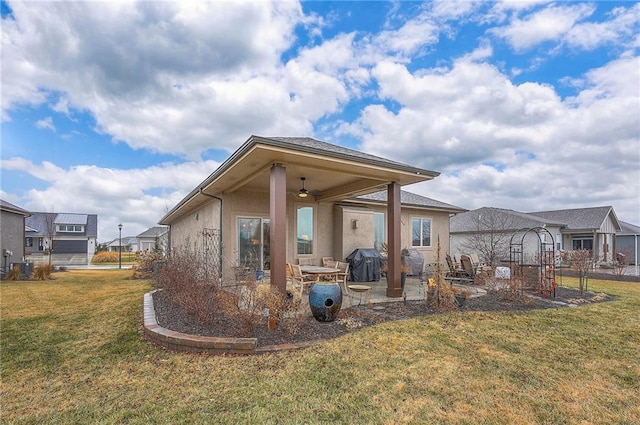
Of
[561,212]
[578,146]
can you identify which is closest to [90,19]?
[578,146]

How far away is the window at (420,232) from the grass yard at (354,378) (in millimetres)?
8732

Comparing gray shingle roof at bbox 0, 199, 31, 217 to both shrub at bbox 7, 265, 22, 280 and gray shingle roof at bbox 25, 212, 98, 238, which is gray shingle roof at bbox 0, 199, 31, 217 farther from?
gray shingle roof at bbox 25, 212, 98, 238

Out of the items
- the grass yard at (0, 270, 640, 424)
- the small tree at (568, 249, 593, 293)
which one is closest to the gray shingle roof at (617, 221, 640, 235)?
the small tree at (568, 249, 593, 293)

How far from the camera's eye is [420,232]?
1493cm

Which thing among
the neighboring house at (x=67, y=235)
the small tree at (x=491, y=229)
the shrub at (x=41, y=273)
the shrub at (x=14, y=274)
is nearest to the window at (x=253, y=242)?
A: the shrub at (x=41, y=273)

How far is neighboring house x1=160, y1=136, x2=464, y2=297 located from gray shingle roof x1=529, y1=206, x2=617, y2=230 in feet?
55.5

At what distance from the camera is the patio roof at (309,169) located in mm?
6113

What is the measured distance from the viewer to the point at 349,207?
1233 cm

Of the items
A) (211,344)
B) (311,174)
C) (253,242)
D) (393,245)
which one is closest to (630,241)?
(393,245)

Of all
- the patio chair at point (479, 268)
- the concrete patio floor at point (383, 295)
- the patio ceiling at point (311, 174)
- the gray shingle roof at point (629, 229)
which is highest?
the patio ceiling at point (311, 174)

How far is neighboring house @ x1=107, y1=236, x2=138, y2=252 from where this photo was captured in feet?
171

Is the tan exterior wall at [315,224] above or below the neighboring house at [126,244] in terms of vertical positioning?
above

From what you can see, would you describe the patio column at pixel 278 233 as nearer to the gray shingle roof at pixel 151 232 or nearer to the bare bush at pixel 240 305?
the bare bush at pixel 240 305

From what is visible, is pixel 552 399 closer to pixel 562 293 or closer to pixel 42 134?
pixel 562 293
